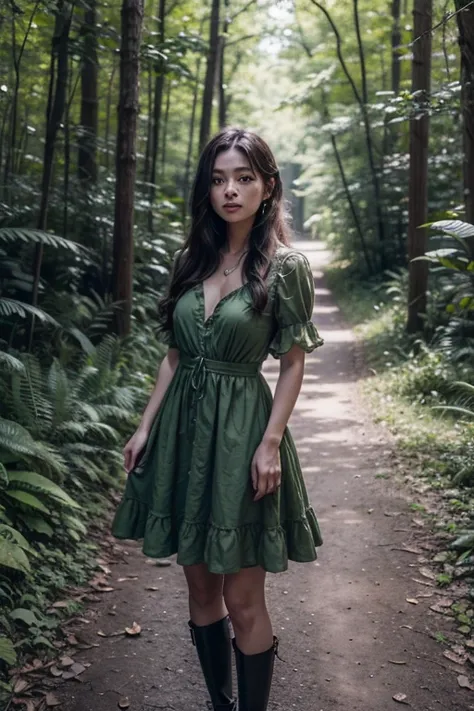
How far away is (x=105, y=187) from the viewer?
9.68m

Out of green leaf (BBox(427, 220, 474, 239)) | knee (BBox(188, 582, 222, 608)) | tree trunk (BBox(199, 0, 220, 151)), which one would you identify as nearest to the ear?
knee (BBox(188, 582, 222, 608))

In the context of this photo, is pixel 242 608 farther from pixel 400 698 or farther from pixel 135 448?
pixel 400 698

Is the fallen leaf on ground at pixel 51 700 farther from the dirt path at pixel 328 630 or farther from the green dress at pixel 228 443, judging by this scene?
the green dress at pixel 228 443

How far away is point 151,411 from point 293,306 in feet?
2.30

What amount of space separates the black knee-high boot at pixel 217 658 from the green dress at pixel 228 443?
0.43 m

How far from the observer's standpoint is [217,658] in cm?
295

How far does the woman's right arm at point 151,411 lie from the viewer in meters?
2.86

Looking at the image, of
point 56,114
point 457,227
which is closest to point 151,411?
point 457,227

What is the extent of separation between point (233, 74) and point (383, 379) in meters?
17.4

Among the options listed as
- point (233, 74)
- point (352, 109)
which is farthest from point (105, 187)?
point (233, 74)

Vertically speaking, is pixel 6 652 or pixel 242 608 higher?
pixel 242 608

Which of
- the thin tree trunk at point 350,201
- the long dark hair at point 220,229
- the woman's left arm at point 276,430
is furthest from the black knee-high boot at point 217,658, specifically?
the thin tree trunk at point 350,201

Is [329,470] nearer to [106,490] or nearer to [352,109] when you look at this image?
[106,490]

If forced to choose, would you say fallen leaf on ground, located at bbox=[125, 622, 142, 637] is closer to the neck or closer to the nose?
the neck
